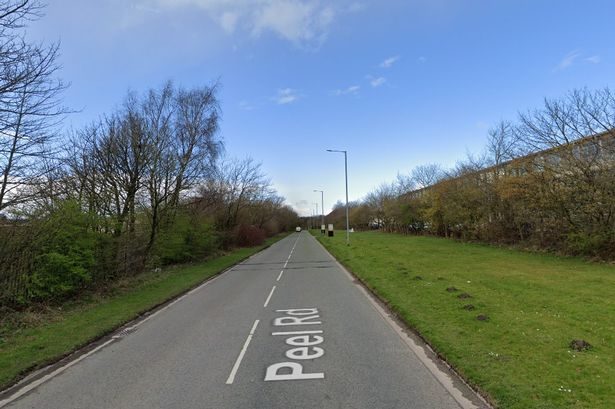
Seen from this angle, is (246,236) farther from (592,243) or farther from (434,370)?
(434,370)

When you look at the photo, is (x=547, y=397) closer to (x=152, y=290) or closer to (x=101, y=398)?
(x=101, y=398)

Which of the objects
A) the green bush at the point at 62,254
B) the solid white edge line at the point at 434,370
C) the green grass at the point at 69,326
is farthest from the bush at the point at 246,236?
the solid white edge line at the point at 434,370

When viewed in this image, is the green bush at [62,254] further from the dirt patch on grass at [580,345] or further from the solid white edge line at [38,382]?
the dirt patch on grass at [580,345]

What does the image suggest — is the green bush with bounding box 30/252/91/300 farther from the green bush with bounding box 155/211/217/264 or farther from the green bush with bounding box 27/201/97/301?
the green bush with bounding box 155/211/217/264

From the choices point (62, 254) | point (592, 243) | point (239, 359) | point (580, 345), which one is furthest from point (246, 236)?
point (580, 345)

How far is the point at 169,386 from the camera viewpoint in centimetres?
556

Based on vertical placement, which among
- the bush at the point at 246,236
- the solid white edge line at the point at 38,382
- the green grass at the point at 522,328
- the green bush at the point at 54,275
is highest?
the bush at the point at 246,236

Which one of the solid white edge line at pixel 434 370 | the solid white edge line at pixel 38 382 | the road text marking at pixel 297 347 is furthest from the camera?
the road text marking at pixel 297 347

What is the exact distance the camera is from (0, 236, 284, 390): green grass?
7055mm

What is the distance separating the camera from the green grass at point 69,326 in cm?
705

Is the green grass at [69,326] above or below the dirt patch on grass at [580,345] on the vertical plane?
below

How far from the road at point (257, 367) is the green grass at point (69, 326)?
53 centimetres

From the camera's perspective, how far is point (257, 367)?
245 inches

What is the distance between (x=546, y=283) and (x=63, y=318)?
46.0 ft
